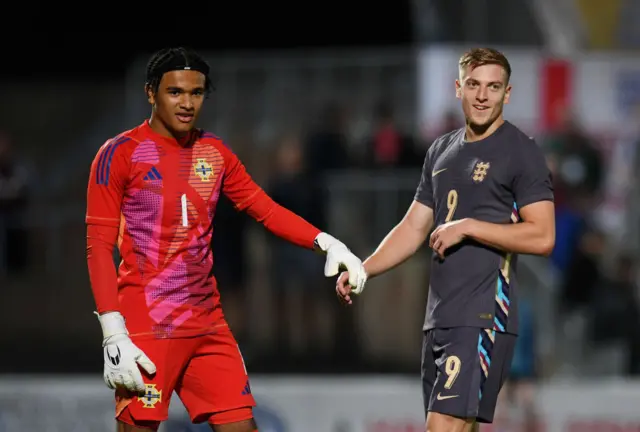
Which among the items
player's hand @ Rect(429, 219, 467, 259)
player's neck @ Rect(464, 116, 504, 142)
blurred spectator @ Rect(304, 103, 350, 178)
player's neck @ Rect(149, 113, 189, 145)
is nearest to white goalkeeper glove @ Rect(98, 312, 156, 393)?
player's neck @ Rect(149, 113, 189, 145)

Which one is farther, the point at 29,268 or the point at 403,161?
the point at 29,268

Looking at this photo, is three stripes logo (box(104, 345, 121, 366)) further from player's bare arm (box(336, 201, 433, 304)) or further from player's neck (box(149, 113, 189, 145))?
player's bare arm (box(336, 201, 433, 304))

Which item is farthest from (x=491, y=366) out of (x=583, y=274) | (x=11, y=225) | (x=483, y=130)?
(x=11, y=225)

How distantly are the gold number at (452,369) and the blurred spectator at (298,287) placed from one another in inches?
190

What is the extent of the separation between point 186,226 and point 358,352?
16.6 feet

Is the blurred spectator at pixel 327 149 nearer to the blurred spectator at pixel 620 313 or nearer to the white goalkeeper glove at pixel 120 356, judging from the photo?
the blurred spectator at pixel 620 313

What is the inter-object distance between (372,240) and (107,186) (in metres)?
5.19

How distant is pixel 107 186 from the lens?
5.20m

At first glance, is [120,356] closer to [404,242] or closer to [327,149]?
[404,242]

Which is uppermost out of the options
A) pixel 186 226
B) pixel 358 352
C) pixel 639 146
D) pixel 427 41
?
pixel 427 41

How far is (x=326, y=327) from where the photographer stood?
403 inches

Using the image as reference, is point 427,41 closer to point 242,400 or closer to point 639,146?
point 639,146

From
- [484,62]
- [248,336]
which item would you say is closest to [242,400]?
[484,62]

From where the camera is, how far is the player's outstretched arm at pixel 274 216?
216 inches
